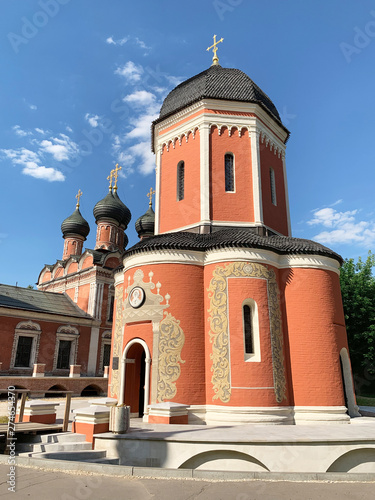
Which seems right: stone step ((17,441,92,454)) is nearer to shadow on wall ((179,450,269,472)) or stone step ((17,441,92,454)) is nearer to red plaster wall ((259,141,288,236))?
shadow on wall ((179,450,269,472))

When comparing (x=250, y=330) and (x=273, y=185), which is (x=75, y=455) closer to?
(x=250, y=330)

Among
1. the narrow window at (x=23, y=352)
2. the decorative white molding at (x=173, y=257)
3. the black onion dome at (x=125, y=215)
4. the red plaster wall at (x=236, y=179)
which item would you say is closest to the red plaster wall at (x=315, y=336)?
the decorative white molding at (x=173, y=257)

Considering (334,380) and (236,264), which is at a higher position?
(236,264)

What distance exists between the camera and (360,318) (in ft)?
66.4

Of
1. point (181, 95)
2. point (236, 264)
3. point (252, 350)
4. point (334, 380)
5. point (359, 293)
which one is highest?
point (181, 95)

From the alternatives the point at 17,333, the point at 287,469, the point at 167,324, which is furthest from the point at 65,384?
the point at 287,469

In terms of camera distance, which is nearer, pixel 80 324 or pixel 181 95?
pixel 181 95

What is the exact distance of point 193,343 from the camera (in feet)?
34.4

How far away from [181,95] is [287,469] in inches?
533

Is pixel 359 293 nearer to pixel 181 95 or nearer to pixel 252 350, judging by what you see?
pixel 252 350

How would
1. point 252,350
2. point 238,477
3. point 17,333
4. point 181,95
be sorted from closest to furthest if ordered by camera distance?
point 238,477, point 252,350, point 181,95, point 17,333

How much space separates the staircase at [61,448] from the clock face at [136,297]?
436cm

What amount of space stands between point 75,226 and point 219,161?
19534 millimetres

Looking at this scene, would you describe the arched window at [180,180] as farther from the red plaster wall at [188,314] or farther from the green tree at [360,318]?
the green tree at [360,318]
